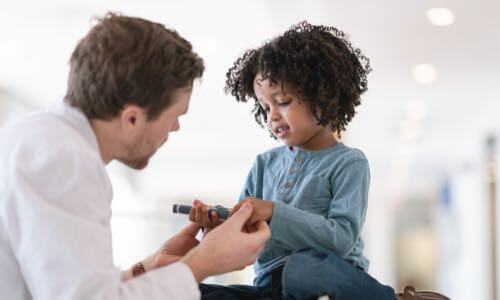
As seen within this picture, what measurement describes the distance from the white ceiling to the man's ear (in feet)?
12.3

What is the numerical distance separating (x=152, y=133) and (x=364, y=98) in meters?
6.78

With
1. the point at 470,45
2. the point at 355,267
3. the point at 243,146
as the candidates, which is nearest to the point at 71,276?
the point at 355,267

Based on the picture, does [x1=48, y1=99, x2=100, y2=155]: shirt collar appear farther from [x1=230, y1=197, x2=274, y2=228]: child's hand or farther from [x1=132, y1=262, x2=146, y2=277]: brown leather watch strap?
[x1=132, y1=262, x2=146, y2=277]: brown leather watch strap

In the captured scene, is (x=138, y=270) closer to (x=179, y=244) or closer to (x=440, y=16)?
(x=179, y=244)

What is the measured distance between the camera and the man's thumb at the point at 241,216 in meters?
1.31

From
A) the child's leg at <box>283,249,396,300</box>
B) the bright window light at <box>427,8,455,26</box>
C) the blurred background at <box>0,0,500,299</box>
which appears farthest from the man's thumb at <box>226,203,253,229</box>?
the bright window light at <box>427,8,455,26</box>

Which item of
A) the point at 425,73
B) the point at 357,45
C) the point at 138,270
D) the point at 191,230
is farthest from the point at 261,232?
the point at 425,73

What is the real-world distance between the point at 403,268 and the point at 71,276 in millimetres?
22142

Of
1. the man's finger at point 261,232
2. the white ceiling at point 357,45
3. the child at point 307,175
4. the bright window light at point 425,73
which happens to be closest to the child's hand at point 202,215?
the child at point 307,175

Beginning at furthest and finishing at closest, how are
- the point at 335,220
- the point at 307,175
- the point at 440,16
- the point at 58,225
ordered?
the point at 440,16 < the point at 307,175 < the point at 335,220 < the point at 58,225

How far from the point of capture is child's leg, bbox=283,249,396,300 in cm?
133

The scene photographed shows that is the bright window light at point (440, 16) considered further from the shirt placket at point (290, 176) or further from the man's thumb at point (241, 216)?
the man's thumb at point (241, 216)

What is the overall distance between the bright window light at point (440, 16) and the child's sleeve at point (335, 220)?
383 centimetres

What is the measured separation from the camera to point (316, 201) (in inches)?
59.2
